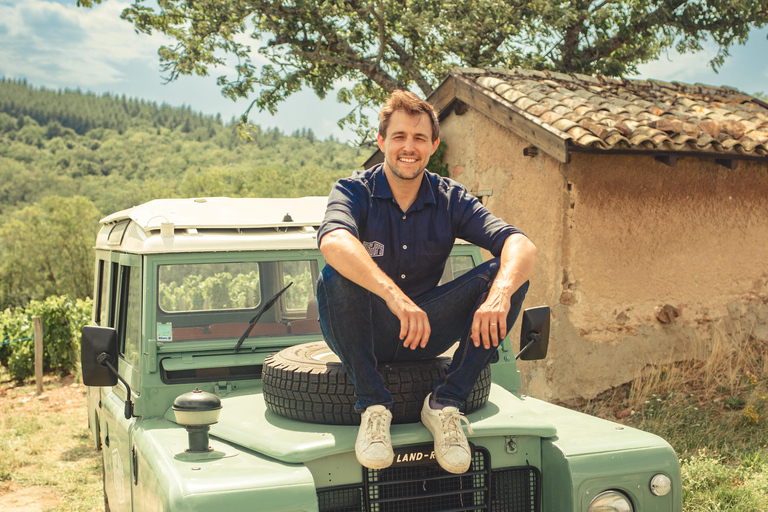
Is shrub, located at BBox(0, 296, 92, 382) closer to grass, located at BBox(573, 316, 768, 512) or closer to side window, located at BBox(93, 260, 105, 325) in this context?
side window, located at BBox(93, 260, 105, 325)

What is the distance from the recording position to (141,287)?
3271 mm

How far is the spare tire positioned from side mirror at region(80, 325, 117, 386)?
73 cm

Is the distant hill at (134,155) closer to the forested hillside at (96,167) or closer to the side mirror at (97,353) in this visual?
the forested hillside at (96,167)

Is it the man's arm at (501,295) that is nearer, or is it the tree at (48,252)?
the man's arm at (501,295)

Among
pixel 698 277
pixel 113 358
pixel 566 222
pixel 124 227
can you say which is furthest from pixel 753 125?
pixel 113 358

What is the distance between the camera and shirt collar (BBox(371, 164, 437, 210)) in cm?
292

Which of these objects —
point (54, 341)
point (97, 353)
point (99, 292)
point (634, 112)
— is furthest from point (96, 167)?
point (97, 353)

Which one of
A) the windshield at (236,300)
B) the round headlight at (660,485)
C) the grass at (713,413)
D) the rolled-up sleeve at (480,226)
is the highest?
the rolled-up sleeve at (480,226)

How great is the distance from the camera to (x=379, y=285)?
243 centimetres

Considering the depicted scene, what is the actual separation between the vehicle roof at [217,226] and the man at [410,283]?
0.77 metres

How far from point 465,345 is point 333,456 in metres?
0.63

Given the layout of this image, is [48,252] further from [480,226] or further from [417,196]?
[480,226]

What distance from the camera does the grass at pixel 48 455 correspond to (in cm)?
563

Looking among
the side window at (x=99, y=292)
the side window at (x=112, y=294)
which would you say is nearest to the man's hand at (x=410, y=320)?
the side window at (x=112, y=294)
